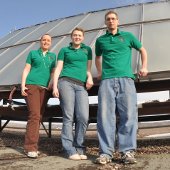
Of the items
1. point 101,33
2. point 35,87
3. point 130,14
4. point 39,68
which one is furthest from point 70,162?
point 130,14

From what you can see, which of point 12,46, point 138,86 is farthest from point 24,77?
point 12,46

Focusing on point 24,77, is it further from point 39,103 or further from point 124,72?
point 124,72

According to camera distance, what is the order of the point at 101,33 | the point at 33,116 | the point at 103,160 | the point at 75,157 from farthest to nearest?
the point at 101,33, the point at 33,116, the point at 75,157, the point at 103,160

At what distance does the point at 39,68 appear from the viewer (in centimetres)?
566

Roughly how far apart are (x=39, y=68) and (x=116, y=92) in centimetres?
137

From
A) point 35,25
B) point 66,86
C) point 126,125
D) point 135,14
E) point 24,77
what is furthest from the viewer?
point 35,25

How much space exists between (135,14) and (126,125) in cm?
464

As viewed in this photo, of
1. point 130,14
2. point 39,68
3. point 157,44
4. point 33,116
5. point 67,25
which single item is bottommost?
point 33,116

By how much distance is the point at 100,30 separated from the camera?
790cm

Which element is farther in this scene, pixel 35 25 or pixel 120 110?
pixel 35 25

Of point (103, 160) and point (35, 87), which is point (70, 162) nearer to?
point (103, 160)

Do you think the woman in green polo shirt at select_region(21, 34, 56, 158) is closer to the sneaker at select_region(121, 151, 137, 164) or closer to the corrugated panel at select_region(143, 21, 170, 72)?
the sneaker at select_region(121, 151, 137, 164)

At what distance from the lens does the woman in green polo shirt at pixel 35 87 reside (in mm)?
5426

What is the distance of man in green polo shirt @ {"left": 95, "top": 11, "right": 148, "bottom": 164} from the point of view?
486 centimetres
